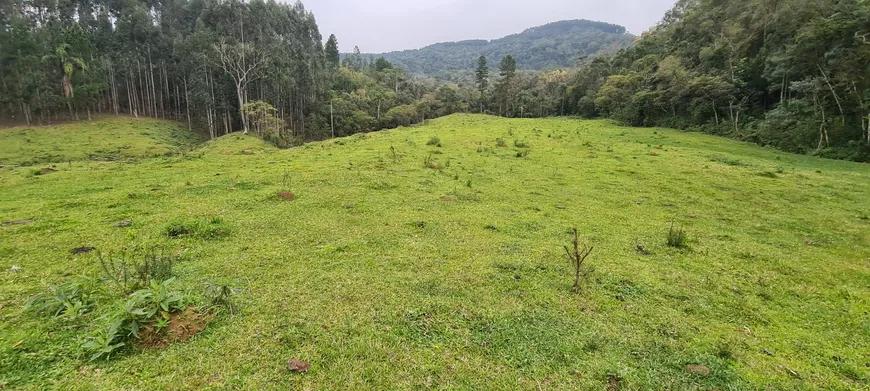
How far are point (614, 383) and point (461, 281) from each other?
8.57 feet

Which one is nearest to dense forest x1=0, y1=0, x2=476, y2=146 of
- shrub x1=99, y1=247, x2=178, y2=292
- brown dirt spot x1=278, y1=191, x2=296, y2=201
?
brown dirt spot x1=278, y1=191, x2=296, y2=201

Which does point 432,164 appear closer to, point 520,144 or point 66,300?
point 520,144

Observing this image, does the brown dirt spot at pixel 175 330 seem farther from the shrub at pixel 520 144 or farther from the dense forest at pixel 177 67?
the dense forest at pixel 177 67

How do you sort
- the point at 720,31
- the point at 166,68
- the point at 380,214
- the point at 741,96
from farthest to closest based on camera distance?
the point at 166,68
the point at 720,31
the point at 741,96
the point at 380,214

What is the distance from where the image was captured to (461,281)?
596cm

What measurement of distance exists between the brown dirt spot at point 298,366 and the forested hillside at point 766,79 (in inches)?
1127

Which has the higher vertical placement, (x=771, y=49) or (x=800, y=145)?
(x=771, y=49)

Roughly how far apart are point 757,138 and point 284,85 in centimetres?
4904

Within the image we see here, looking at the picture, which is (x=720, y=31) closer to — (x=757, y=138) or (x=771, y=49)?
(x=771, y=49)

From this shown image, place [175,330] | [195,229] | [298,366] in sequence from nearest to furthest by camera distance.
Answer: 1. [298,366]
2. [175,330]
3. [195,229]

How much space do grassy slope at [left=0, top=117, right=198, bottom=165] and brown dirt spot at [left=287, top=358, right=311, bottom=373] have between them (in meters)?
33.0

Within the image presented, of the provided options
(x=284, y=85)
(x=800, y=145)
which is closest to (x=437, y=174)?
(x=800, y=145)

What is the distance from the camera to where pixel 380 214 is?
9.55 meters

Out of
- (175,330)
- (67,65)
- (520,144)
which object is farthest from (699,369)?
(67,65)
